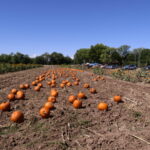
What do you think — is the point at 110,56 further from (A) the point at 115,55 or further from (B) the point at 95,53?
(B) the point at 95,53

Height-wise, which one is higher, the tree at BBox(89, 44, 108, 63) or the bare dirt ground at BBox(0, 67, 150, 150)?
the tree at BBox(89, 44, 108, 63)

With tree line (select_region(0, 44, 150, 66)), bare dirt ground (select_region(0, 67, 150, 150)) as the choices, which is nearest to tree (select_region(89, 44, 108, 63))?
tree line (select_region(0, 44, 150, 66))

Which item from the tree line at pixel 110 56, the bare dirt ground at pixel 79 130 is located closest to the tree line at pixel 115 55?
the tree line at pixel 110 56

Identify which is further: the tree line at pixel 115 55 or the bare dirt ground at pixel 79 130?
the tree line at pixel 115 55

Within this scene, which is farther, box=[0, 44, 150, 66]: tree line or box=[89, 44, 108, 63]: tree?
box=[89, 44, 108, 63]: tree

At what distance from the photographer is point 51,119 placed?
3975 mm

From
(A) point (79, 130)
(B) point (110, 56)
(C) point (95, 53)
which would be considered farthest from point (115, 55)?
(A) point (79, 130)

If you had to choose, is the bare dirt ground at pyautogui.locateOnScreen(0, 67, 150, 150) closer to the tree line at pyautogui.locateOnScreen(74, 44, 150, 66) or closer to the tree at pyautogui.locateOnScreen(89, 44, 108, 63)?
the tree line at pyautogui.locateOnScreen(74, 44, 150, 66)

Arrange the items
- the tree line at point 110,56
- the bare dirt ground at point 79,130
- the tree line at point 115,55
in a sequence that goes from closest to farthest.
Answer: the bare dirt ground at point 79,130 < the tree line at point 110,56 < the tree line at point 115,55

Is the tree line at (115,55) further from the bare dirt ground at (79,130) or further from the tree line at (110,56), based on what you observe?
the bare dirt ground at (79,130)

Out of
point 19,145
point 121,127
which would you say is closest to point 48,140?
point 19,145

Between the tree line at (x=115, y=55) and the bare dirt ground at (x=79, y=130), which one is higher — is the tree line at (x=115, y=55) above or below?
above

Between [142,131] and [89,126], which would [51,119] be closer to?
[89,126]

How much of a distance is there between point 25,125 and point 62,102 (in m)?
2.08
